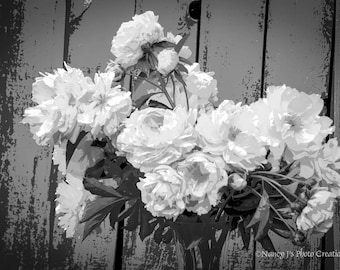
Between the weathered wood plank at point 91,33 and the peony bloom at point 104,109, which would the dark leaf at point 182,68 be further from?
the weathered wood plank at point 91,33

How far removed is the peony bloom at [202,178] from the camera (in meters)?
0.53

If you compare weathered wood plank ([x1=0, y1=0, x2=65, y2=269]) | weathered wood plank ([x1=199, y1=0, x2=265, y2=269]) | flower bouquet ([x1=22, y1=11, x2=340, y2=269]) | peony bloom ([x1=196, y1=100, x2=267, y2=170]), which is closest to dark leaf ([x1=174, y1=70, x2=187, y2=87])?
flower bouquet ([x1=22, y1=11, x2=340, y2=269])

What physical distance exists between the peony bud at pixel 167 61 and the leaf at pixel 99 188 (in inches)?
6.1

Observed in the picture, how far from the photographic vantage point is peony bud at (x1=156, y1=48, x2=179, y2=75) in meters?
0.63

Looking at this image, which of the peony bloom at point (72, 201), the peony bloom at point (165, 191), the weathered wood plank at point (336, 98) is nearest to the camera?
the peony bloom at point (165, 191)

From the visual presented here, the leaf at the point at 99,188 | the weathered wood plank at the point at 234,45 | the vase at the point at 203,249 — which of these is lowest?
the vase at the point at 203,249

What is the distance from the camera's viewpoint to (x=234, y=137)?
557mm

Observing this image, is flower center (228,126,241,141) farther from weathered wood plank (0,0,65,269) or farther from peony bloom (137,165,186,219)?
weathered wood plank (0,0,65,269)

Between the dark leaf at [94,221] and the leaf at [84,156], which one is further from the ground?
the leaf at [84,156]

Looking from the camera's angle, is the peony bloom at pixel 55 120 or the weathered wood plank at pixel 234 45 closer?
the peony bloom at pixel 55 120

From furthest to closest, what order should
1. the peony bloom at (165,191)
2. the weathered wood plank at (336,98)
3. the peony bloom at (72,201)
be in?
the weathered wood plank at (336,98)
the peony bloom at (72,201)
the peony bloom at (165,191)

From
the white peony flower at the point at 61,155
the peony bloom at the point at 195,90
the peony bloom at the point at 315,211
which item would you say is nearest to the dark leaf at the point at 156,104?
the peony bloom at the point at 195,90

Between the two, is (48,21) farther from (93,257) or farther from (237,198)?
(237,198)

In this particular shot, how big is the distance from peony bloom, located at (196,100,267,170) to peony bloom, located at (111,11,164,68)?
15cm
